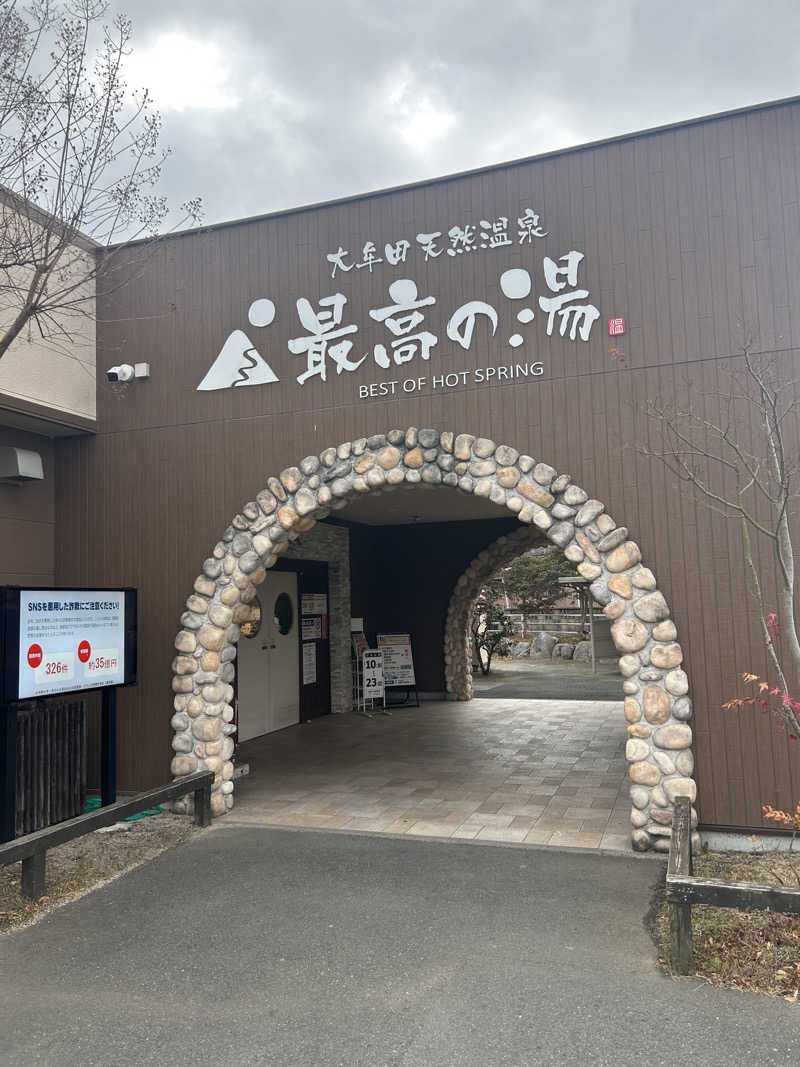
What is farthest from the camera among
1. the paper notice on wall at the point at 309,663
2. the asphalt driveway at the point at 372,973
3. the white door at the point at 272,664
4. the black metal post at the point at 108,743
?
the paper notice on wall at the point at 309,663

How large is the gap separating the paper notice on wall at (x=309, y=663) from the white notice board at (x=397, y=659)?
1399 mm

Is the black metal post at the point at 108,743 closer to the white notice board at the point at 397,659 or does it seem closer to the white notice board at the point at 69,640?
the white notice board at the point at 69,640

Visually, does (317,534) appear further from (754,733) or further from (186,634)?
(754,733)

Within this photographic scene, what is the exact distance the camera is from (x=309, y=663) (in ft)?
31.2

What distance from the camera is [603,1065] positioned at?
2.38m

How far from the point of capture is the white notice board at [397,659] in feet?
35.6

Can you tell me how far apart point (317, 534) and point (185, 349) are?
159 inches

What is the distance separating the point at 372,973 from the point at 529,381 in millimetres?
3534

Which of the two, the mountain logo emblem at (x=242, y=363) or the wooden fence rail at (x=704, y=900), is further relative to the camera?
the mountain logo emblem at (x=242, y=363)

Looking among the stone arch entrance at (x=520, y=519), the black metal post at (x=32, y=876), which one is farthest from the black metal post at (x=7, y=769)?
the stone arch entrance at (x=520, y=519)

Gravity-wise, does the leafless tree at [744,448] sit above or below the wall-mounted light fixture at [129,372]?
below

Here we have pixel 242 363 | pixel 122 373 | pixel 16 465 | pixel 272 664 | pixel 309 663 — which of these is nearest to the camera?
pixel 16 465

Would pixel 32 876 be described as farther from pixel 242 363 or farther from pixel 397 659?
pixel 397 659

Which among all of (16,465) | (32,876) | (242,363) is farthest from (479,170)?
(32,876)
